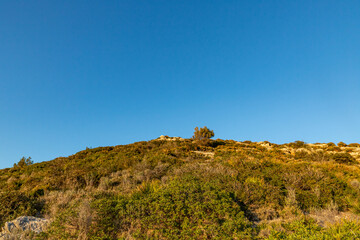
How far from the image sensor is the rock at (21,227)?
17.2ft

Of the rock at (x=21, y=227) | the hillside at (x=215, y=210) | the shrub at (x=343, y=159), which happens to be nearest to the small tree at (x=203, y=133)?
the shrub at (x=343, y=159)

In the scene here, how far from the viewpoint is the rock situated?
5.25m

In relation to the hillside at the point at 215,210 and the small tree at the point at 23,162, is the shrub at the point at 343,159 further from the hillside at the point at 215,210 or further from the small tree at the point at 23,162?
the small tree at the point at 23,162

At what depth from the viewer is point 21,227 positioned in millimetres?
5500

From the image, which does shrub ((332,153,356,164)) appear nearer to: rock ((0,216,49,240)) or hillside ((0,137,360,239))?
hillside ((0,137,360,239))

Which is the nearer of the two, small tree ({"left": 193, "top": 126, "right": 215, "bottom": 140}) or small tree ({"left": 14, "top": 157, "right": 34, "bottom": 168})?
small tree ({"left": 14, "top": 157, "right": 34, "bottom": 168})

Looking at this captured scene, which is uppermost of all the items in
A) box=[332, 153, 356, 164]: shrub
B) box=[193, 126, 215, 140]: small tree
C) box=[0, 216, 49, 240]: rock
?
box=[193, 126, 215, 140]: small tree

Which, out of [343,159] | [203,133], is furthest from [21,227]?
[203,133]

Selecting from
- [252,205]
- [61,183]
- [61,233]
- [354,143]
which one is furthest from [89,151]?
→ [354,143]

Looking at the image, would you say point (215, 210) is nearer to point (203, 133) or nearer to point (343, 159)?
point (343, 159)

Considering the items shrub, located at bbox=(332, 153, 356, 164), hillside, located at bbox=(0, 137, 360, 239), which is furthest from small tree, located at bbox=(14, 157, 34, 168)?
shrub, located at bbox=(332, 153, 356, 164)

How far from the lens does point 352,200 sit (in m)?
7.14

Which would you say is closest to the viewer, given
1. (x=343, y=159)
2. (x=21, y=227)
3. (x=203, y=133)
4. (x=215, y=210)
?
(x=215, y=210)

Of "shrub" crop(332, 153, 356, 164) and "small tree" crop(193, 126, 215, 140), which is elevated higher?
"small tree" crop(193, 126, 215, 140)
